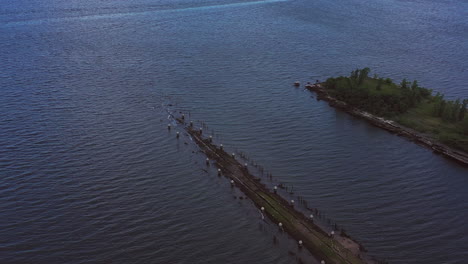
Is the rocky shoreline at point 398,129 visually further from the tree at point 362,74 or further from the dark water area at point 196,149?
the tree at point 362,74

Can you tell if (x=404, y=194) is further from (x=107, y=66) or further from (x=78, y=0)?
(x=78, y=0)

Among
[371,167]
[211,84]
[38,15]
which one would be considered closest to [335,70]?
[211,84]

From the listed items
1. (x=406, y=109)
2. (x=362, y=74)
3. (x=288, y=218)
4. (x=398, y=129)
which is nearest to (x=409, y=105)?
(x=406, y=109)

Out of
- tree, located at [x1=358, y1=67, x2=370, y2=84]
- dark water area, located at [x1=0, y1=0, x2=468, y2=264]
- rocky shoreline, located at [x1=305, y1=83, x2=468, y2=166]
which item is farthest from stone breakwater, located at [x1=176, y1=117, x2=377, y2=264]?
tree, located at [x1=358, y1=67, x2=370, y2=84]

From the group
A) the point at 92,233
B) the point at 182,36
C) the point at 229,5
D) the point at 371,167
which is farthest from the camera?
the point at 229,5

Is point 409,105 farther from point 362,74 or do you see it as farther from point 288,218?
point 288,218

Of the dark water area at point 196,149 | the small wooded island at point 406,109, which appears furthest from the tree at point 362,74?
the dark water area at point 196,149
